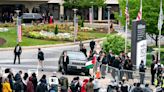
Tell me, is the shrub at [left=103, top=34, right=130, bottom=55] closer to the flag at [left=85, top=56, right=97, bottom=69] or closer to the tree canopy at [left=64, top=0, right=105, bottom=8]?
the flag at [left=85, top=56, right=97, bottom=69]

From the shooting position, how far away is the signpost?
1297 inches

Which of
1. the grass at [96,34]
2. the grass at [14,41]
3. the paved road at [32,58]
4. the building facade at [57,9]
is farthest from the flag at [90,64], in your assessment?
the building facade at [57,9]

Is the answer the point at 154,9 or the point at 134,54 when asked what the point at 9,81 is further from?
the point at 154,9

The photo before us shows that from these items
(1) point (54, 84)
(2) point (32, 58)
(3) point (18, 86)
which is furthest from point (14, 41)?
(3) point (18, 86)

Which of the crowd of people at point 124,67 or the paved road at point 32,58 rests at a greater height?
the crowd of people at point 124,67

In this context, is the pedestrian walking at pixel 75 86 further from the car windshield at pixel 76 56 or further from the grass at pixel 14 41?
the grass at pixel 14 41

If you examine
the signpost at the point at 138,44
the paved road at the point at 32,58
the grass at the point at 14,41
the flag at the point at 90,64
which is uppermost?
the signpost at the point at 138,44

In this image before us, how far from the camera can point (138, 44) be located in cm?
3328

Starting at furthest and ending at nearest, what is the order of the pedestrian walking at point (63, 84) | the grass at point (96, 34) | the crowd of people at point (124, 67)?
1. the grass at point (96, 34)
2. the crowd of people at point (124, 67)
3. the pedestrian walking at point (63, 84)

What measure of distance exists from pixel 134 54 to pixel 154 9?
1654 centimetres

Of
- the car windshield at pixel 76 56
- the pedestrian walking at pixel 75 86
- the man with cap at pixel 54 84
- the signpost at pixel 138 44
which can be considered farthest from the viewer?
the car windshield at pixel 76 56

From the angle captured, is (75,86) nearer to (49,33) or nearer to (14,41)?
(14,41)

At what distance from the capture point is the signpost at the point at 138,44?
108ft

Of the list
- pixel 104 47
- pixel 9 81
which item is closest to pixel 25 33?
pixel 104 47
